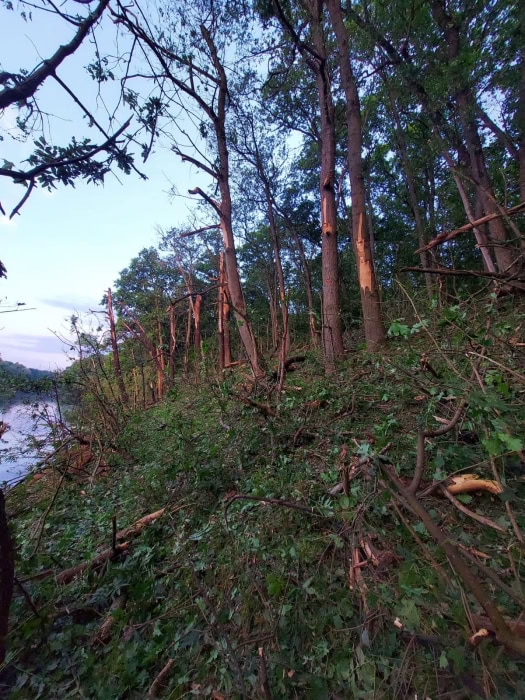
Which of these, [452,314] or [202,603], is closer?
[202,603]

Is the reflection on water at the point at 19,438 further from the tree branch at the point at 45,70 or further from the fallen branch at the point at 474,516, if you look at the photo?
the fallen branch at the point at 474,516

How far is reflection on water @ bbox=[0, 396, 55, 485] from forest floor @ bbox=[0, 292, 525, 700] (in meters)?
1.98

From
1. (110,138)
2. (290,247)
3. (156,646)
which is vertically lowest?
(156,646)

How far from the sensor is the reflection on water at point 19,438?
486cm

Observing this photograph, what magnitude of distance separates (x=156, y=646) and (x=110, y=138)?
3048mm

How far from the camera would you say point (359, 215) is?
18.2 feet

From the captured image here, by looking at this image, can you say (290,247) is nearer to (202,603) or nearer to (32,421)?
(32,421)

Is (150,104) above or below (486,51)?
below

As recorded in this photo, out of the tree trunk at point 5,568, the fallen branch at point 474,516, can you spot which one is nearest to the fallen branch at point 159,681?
the tree trunk at point 5,568

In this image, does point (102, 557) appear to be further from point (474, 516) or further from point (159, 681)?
point (474, 516)

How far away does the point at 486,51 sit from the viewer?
5.91 metres

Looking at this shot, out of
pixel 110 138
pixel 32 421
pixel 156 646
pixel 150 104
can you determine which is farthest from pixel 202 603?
pixel 32 421

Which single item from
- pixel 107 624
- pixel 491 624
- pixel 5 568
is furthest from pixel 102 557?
pixel 491 624

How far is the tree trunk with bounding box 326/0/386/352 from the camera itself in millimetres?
5422
